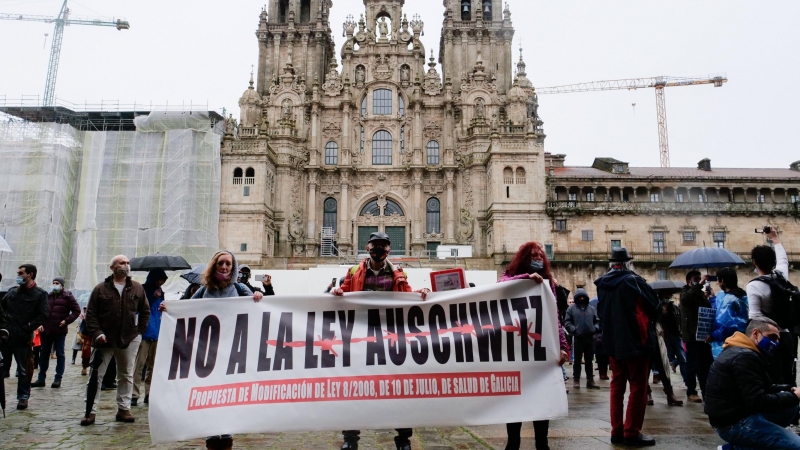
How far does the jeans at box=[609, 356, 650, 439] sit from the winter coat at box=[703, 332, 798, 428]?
151cm

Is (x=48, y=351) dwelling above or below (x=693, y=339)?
below

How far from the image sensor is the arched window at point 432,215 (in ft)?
164

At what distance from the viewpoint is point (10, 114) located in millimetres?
44312

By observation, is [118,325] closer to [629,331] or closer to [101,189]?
[629,331]

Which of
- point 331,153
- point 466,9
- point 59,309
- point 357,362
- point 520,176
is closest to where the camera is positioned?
point 357,362

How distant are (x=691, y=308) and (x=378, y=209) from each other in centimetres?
3985

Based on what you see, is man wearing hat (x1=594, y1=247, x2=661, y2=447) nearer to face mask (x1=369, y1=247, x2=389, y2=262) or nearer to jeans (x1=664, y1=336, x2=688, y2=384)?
face mask (x1=369, y1=247, x2=389, y2=262)

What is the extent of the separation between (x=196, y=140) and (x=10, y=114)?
13.5 metres

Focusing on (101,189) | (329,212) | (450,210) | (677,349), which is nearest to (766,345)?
(677,349)

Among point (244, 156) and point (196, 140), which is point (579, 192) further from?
point (196, 140)

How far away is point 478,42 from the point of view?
176 feet

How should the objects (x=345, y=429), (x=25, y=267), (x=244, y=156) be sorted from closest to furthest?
1. (x=345, y=429)
2. (x=25, y=267)
3. (x=244, y=156)

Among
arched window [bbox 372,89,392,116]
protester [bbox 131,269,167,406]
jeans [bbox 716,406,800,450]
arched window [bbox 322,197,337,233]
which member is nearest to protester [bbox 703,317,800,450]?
jeans [bbox 716,406,800,450]

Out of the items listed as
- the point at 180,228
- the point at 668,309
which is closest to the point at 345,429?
the point at 668,309
